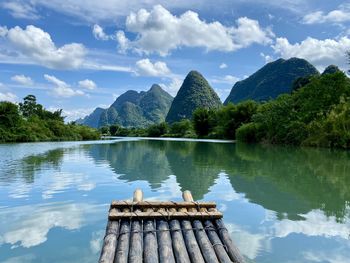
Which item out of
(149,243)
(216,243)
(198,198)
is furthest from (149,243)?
(198,198)

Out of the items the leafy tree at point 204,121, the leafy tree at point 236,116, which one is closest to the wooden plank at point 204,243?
the leafy tree at point 236,116

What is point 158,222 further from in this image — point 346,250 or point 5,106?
point 5,106

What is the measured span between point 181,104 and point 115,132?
4796cm

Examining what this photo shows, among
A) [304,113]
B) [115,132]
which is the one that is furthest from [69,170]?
[115,132]

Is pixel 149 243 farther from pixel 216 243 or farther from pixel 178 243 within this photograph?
pixel 216 243

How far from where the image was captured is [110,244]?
361cm

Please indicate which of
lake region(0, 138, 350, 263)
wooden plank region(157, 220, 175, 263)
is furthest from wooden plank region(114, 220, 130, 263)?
lake region(0, 138, 350, 263)

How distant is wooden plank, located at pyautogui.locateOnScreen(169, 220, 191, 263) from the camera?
342 centimetres

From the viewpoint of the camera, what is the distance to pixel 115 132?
137500 millimetres

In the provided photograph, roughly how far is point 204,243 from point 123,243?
0.86 metres

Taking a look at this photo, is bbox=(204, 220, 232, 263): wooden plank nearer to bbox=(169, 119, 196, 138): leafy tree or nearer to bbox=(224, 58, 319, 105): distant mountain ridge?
bbox=(169, 119, 196, 138): leafy tree

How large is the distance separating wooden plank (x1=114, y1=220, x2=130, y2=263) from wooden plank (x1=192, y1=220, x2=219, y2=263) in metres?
0.78

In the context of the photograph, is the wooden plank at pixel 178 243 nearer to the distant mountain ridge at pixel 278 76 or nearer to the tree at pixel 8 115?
the tree at pixel 8 115

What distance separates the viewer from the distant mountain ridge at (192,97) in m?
170
